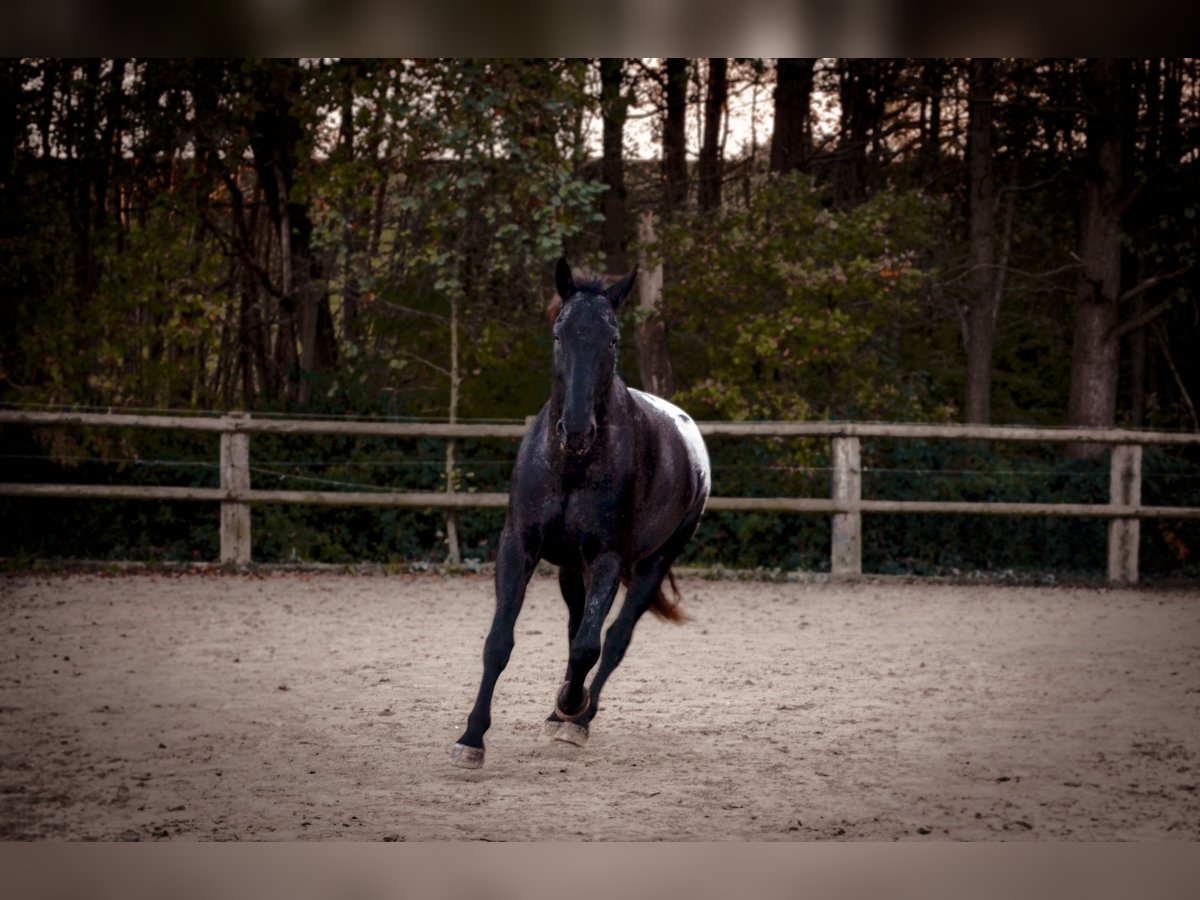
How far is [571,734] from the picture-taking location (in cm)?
451

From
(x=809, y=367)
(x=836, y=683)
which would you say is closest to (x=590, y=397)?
(x=836, y=683)

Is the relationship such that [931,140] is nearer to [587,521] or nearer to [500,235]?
[500,235]

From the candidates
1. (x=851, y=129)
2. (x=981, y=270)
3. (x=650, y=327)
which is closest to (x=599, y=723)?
(x=650, y=327)

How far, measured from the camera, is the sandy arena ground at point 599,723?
357 centimetres

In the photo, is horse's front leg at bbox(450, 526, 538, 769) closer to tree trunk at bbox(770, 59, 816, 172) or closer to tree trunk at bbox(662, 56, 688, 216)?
tree trunk at bbox(662, 56, 688, 216)

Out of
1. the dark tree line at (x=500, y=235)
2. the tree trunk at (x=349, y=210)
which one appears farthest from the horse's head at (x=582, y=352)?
the tree trunk at (x=349, y=210)

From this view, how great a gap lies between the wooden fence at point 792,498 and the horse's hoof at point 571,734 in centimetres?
515

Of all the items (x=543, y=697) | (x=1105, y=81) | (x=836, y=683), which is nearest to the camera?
(x=543, y=697)

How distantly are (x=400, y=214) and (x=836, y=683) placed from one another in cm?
721

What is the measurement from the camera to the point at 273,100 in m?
12.0

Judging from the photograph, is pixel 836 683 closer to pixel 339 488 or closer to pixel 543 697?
pixel 543 697

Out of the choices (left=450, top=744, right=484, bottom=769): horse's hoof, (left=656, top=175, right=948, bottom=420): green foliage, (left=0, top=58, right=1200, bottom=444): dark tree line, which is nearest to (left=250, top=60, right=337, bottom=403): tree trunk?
(left=0, top=58, right=1200, bottom=444): dark tree line

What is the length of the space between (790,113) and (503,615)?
12.1 metres

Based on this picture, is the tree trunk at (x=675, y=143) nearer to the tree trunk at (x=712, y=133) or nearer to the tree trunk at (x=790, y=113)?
the tree trunk at (x=712, y=133)
